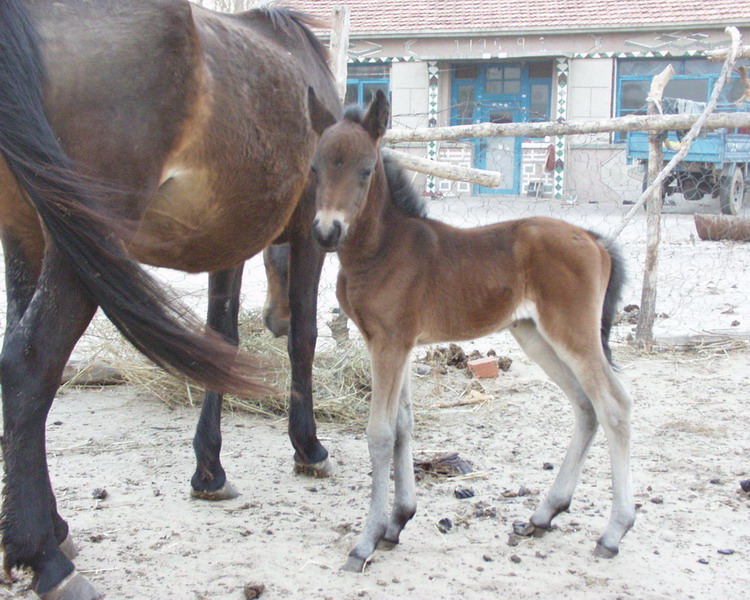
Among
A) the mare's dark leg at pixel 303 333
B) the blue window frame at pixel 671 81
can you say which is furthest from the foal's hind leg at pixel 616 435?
the blue window frame at pixel 671 81

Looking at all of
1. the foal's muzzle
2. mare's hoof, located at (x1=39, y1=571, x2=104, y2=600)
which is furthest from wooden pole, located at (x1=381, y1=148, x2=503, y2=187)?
mare's hoof, located at (x1=39, y1=571, x2=104, y2=600)

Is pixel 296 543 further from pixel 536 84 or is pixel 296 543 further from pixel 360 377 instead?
pixel 536 84

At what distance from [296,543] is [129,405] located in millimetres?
2300

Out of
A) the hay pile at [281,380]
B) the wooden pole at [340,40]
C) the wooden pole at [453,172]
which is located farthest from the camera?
the wooden pole at [340,40]

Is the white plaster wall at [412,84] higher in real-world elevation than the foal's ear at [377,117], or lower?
higher

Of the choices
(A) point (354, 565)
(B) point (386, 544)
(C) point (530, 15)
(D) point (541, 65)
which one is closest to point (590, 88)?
(D) point (541, 65)

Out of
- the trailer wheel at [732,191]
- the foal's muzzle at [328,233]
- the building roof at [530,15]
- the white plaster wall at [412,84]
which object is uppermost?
the building roof at [530,15]

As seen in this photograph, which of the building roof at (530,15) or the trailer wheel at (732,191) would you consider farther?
the building roof at (530,15)

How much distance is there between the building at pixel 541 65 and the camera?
18.9 metres

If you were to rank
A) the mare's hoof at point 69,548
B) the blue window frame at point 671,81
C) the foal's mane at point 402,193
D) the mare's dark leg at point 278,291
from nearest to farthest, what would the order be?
the mare's hoof at point 69,548
the foal's mane at point 402,193
the mare's dark leg at point 278,291
the blue window frame at point 671,81

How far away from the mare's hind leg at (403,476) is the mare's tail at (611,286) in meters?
0.89

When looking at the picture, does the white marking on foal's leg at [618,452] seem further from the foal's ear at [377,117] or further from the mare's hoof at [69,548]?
the mare's hoof at [69,548]

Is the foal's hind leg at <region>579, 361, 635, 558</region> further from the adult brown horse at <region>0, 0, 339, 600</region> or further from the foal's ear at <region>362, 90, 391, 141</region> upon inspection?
the adult brown horse at <region>0, 0, 339, 600</region>

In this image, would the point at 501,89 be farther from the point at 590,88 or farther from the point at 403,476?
the point at 403,476
